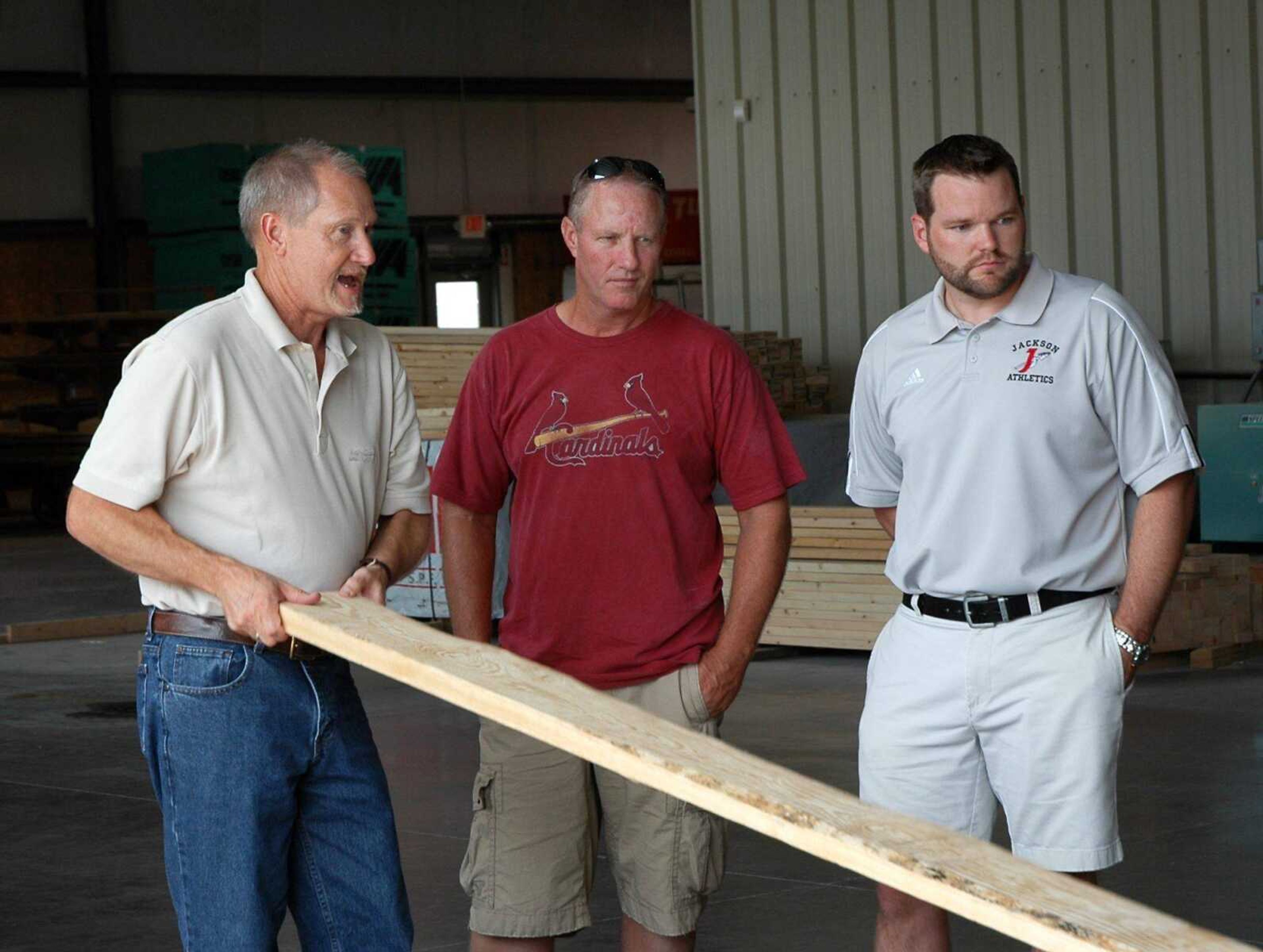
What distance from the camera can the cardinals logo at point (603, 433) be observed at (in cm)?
382

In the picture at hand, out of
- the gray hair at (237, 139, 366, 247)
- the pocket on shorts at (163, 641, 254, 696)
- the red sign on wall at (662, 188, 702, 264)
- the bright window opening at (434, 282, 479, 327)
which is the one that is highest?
the red sign on wall at (662, 188, 702, 264)

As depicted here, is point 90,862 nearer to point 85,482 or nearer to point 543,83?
point 85,482

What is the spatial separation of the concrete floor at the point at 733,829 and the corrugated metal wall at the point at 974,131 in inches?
163

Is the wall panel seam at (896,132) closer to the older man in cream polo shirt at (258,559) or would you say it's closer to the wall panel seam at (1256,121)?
the wall panel seam at (1256,121)

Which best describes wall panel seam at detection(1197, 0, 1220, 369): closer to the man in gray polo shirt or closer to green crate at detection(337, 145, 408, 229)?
the man in gray polo shirt

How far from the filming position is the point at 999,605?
360cm

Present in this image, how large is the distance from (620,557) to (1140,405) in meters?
1.14

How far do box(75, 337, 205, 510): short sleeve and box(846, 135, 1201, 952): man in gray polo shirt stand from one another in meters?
1.51

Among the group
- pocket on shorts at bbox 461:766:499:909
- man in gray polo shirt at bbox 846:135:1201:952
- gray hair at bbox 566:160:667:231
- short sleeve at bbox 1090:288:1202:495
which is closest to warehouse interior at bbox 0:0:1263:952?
pocket on shorts at bbox 461:766:499:909

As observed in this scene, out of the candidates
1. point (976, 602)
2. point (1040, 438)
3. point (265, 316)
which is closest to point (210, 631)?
point (265, 316)

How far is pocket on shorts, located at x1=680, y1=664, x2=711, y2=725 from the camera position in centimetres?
385

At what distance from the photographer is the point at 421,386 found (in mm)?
12820

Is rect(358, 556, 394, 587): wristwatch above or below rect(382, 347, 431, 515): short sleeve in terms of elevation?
below

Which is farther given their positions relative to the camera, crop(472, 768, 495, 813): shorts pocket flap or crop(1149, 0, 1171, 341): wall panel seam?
crop(1149, 0, 1171, 341): wall panel seam
